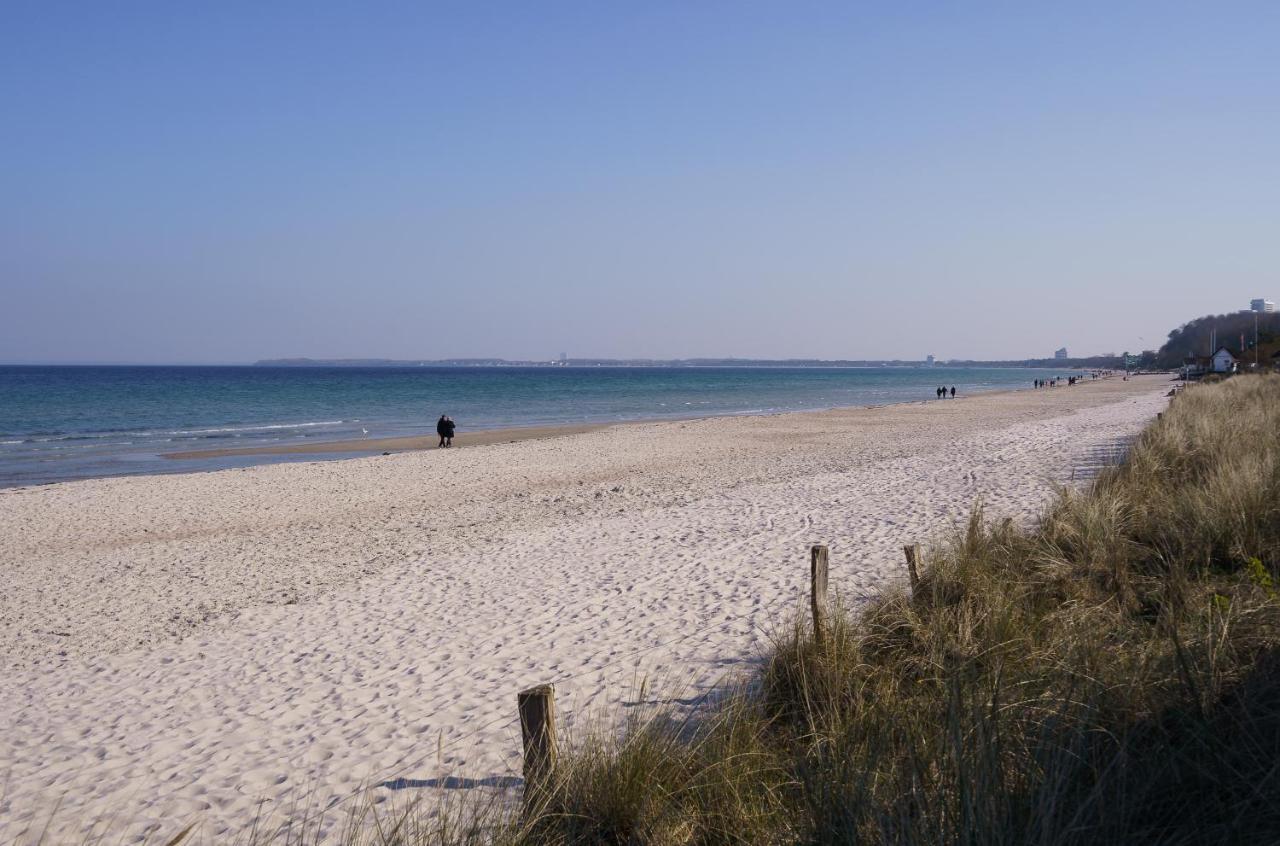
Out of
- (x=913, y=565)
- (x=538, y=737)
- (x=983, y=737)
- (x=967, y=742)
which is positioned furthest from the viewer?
(x=913, y=565)

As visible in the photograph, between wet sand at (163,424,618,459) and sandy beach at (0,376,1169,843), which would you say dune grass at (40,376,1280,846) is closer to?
sandy beach at (0,376,1169,843)

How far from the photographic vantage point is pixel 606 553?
11266 millimetres

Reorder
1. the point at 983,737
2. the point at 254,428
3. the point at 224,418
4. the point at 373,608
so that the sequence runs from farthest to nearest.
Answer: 1. the point at 224,418
2. the point at 254,428
3. the point at 373,608
4. the point at 983,737

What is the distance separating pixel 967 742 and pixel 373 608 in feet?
23.0

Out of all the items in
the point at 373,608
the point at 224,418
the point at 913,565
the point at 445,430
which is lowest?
the point at 373,608

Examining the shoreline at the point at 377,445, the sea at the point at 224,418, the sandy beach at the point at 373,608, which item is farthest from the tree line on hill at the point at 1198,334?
the sandy beach at the point at 373,608

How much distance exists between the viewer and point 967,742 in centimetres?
347

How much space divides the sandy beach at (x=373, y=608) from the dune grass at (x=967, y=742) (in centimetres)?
83

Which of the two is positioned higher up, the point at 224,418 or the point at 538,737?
the point at 538,737

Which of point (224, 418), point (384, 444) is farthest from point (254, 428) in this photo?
point (384, 444)

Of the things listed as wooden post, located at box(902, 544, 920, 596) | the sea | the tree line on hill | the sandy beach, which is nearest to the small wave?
the sea

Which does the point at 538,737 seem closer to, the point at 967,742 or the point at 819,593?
the point at 967,742

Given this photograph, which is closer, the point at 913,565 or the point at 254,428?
the point at 913,565

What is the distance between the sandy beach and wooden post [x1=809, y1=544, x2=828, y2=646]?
0.84 m
